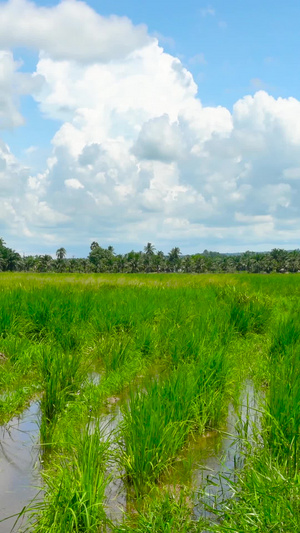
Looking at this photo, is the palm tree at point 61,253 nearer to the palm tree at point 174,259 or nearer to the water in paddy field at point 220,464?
the palm tree at point 174,259

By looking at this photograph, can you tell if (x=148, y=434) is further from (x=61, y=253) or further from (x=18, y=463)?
(x=61, y=253)

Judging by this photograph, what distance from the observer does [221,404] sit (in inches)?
184

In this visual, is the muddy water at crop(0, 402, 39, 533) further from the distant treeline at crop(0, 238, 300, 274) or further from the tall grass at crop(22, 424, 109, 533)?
the distant treeline at crop(0, 238, 300, 274)

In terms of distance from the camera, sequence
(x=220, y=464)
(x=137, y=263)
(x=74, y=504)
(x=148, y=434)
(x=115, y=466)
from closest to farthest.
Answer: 1. (x=74, y=504)
2. (x=148, y=434)
3. (x=115, y=466)
4. (x=220, y=464)
5. (x=137, y=263)

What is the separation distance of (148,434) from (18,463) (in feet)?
4.12

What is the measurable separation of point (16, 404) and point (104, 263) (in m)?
136

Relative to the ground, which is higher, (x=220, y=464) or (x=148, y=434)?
(x=148, y=434)

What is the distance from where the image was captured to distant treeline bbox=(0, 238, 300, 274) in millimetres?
136250

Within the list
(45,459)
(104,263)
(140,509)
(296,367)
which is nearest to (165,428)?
(140,509)

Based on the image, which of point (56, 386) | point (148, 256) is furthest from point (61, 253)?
point (56, 386)

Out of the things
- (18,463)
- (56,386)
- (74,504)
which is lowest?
(18,463)

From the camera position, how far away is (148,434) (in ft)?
10.8

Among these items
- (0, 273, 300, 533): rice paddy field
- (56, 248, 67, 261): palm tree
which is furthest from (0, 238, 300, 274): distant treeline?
(0, 273, 300, 533): rice paddy field

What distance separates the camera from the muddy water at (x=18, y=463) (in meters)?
3.06
